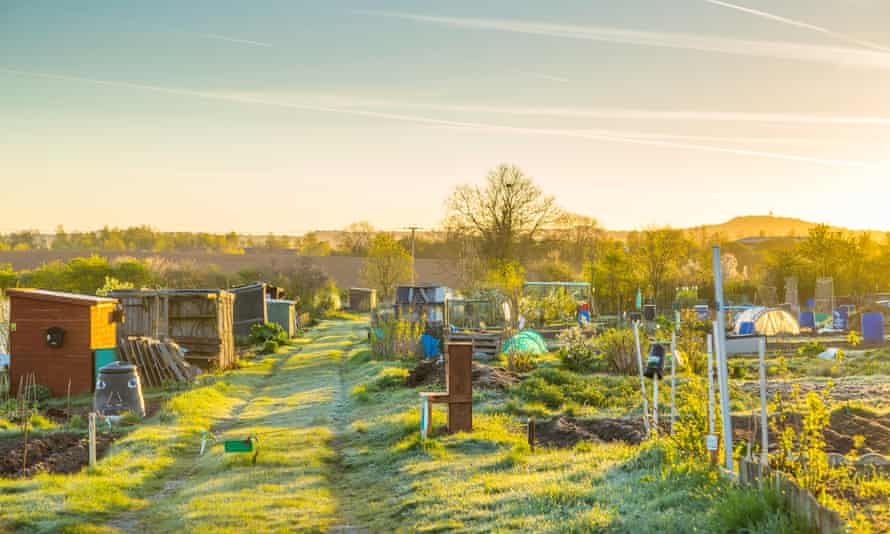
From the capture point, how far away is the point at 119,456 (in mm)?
12086

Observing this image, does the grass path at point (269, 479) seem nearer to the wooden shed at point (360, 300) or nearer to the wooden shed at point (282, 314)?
the wooden shed at point (282, 314)

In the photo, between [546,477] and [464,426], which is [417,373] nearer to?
[464,426]

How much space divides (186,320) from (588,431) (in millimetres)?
16280

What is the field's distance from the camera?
23.3 feet

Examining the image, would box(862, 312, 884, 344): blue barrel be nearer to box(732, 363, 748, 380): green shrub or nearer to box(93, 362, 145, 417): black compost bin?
box(732, 363, 748, 380): green shrub

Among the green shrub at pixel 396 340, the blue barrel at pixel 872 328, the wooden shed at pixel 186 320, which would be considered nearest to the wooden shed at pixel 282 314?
the wooden shed at pixel 186 320

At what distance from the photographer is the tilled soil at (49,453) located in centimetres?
1143

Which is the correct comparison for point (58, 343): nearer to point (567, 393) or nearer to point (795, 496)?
point (567, 393)

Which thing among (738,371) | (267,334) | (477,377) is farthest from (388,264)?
(738,371)

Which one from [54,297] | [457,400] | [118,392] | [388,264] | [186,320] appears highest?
[388,264]

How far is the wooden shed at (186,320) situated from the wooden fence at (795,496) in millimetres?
19716

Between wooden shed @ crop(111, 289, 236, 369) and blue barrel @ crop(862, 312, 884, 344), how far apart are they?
67.7ft

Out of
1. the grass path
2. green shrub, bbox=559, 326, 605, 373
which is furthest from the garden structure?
green shrub, bbox=559, 326, 605, 373

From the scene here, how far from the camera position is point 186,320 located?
2544 cm
